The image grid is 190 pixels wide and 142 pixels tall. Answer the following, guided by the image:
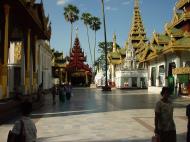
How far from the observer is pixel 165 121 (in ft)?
26.2

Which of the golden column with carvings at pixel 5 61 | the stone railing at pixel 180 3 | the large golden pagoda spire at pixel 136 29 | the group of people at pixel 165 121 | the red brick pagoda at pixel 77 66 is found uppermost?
the large golden pagoda spire at pixel 136 29

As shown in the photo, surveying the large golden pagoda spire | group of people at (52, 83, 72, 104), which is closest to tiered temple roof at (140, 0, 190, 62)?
group of people at (52, 83, 72, 104)

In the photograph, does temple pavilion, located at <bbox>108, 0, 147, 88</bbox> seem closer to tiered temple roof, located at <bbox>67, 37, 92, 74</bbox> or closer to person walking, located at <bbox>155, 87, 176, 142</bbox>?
tiered temple roof, located at <bbox>67, 37, 92, 74</bbox>

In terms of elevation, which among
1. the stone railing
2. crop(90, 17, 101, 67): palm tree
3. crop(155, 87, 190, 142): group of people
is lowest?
crop(155, 87, 190, 142): group of people

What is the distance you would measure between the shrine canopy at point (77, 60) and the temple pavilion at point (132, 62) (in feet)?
26.9

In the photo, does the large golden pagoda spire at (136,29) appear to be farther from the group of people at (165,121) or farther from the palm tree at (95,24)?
the group of people at (165,121)

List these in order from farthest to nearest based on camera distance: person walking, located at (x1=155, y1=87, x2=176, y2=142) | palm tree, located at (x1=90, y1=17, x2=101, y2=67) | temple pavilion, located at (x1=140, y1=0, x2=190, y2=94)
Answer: palm tree, located at (x1=90, y1=17, x2=101, y2=67) → temple pavilion, located at (x1=140, y1=0, x2=190, y2=94) → person walking, located at (x1=155, y1=87, x2=176, y2=142)

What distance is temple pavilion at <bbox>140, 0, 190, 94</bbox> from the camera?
122 ft

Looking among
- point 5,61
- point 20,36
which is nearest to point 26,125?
point 5,61

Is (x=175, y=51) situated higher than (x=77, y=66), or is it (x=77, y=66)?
(x=77, y=66)

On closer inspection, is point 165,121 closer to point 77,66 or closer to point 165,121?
point 165,121

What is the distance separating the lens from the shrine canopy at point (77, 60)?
93812 mm

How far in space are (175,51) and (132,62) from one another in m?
39.8

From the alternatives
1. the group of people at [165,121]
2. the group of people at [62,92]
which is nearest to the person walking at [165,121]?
the group of people at [165,121]
